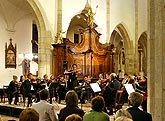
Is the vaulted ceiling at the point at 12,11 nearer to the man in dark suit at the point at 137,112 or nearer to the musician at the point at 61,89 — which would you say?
the musician at the point at 61,89

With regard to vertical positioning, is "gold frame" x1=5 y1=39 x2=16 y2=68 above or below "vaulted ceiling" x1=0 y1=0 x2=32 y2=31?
below

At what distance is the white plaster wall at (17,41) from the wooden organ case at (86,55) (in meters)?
3.52

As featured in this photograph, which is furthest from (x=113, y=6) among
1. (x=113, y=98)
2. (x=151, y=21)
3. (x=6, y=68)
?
(x=151, y=21)

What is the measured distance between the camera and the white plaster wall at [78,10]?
54.5 feet

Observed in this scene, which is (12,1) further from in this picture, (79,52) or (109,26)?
(109,26)

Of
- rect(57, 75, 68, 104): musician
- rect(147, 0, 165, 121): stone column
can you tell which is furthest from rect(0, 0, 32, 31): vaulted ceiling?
rect(147, 0, 165, 121): stone column

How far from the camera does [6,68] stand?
17594mm

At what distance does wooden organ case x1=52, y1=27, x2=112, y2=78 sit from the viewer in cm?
1554

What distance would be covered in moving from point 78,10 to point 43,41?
336cm

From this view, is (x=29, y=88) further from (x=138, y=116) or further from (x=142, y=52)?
(x=142, y=52)

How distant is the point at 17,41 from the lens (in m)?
18.5

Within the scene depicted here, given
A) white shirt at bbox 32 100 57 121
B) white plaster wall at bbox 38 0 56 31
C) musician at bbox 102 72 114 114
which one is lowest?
musician at bbox 102 72 114 114

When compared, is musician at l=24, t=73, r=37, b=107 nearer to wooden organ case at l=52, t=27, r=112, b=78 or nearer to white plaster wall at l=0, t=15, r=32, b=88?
→ wooden organ case at l=52, t=27, r=112, b=78

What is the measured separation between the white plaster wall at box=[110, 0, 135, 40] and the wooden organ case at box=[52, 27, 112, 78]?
9.18 ft
